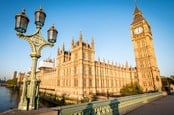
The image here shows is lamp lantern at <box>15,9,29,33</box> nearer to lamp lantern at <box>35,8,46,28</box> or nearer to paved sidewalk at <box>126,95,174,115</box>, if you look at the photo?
lamp lantern at <box>35,8,46,28</box>

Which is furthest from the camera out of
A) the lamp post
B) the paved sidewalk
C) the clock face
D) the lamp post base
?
the clock face

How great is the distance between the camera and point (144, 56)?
47.9m

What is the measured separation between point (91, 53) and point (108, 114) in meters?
31.4

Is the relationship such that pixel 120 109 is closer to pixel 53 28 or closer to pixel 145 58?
pixel 53 28

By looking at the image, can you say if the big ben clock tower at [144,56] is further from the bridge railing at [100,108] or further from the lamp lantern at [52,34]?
the lamp lantern at [52,34]

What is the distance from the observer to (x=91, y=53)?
36812 millimetres

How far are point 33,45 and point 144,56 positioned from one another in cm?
5096

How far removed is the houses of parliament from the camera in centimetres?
3316

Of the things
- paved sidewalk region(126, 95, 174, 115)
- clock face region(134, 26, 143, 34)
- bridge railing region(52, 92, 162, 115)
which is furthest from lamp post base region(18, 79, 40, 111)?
clock face region(134, 26, 143, 34)

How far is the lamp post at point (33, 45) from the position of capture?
12.2 feet

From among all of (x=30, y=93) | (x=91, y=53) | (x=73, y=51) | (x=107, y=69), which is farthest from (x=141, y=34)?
(x=30, y=93)

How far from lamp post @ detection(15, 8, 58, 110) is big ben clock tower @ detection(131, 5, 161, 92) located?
47.0 m

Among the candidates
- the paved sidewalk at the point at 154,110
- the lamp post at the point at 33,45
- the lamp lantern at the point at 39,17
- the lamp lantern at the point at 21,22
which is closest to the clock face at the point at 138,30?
the paved sidewalk at the point at 154,110

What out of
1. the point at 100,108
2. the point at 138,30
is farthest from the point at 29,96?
the point at 138,30
